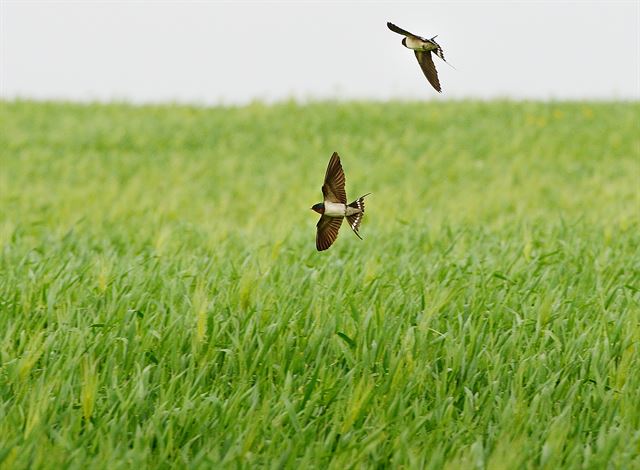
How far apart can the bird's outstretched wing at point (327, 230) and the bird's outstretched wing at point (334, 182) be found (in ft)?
0.21

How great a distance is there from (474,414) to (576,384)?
1.53ft

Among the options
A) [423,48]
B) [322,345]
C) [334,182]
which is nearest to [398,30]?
[423,48]

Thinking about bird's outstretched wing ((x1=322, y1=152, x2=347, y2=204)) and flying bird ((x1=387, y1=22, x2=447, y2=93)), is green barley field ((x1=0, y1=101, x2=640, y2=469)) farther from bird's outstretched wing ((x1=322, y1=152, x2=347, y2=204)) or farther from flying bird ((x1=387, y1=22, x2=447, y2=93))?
flying bird ((x1=387, y1=22, x2=447, y2=93))

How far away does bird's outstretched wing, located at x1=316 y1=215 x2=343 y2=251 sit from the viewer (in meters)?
2.20

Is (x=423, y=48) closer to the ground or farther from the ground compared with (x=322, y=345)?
farther from the ground

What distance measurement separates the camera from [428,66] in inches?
87.0

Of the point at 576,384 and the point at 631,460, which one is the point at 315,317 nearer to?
the point at 576,384

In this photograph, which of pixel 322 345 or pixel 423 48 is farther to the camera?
pixel 322 345

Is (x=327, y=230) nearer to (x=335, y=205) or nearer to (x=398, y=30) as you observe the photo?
(x=335, y=205)

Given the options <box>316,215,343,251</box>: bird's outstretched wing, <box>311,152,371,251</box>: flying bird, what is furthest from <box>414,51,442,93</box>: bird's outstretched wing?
<box>316,215,343,251</box>: bird's outstretched wing

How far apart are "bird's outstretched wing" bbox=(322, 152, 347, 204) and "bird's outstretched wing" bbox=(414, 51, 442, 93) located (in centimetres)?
32

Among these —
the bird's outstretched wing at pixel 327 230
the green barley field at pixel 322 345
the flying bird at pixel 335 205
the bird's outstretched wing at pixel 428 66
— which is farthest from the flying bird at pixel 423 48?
the green barley field at pixel 322 345

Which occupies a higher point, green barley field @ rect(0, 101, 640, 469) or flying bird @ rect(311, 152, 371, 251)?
flying bird @ rect(311, 152, 371, 251)

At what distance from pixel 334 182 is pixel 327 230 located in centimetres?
15
